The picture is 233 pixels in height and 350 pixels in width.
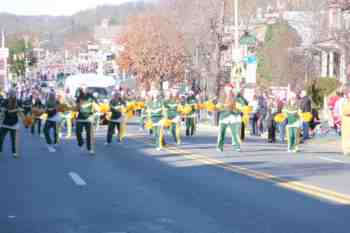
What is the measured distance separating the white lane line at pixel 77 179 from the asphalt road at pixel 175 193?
0.06 feet

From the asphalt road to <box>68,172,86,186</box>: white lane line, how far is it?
2 centimetres

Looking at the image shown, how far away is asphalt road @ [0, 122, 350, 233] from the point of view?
37.3 feet

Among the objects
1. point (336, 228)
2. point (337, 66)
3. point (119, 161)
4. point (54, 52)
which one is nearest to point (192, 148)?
point (119, 161)

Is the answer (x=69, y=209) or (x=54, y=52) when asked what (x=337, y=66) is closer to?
(x=69, y=209)

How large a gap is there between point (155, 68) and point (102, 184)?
156 ft

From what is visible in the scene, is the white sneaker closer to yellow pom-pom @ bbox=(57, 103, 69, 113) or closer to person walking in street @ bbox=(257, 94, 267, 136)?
yellow pom-pom @ bbox=(57, 103, 69, 113)

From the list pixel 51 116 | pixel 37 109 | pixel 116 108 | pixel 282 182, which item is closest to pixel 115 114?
pixel 116 108

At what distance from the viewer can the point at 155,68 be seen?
2498 inches

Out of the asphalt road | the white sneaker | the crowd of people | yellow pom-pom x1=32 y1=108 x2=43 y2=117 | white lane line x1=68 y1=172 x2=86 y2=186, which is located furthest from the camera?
yellow pom-pom x1=32 y1=108 x2=43 y2=117

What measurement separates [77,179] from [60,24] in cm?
12190

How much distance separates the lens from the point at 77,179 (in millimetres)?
17109

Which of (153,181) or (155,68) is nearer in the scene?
(153,181)

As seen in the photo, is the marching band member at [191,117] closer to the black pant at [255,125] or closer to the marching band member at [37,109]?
the black pant at [255,125]

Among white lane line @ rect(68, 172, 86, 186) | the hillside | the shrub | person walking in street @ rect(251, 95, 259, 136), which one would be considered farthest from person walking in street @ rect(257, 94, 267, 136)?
the hillside
